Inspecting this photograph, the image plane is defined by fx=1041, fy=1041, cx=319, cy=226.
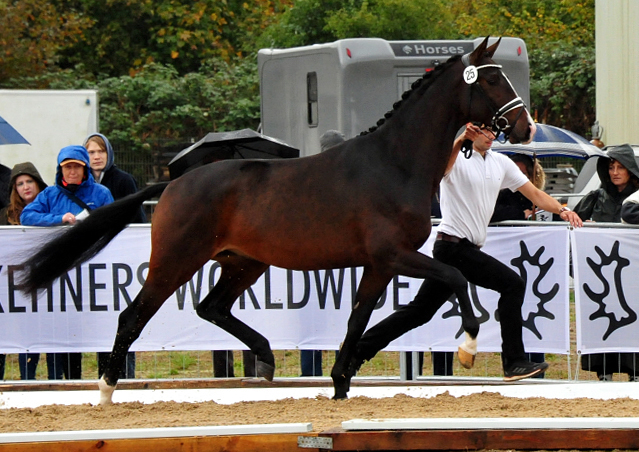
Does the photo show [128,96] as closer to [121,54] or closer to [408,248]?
[121,54]

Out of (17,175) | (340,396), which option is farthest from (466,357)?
(17,175)

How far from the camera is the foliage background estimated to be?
66.1 feet

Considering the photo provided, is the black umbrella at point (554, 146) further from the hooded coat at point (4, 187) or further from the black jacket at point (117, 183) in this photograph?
the hooded coat at point (4, 187)

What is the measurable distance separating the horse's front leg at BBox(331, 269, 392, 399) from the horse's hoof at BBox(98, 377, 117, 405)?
137 cm

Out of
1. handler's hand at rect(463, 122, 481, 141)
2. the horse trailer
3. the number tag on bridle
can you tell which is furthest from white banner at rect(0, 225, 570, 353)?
the horse trailer

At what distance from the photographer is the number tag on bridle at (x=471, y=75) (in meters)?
6.00

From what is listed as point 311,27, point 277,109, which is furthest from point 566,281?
point 311,27

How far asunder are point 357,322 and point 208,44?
72.4 ft

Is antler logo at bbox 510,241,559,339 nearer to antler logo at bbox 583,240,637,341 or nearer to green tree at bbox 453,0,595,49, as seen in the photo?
antler logo at bbox 583,240,637,341

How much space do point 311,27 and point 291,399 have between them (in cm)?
1573

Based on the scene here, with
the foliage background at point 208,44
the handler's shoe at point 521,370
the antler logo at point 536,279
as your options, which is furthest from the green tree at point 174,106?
the handler's shoe at point 521,370

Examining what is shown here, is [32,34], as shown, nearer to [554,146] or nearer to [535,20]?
[535,20]

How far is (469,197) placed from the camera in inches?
256

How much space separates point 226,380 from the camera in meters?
7.49
